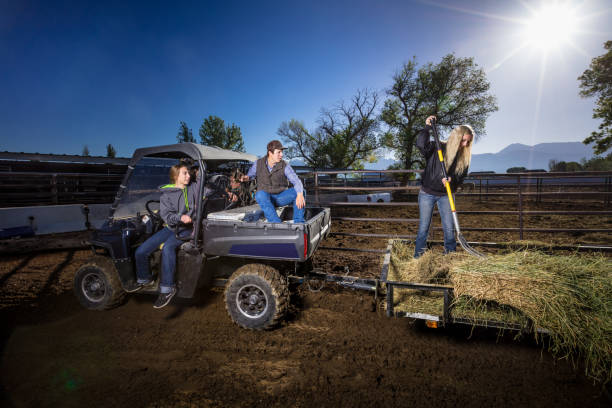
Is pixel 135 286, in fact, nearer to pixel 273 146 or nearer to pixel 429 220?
pixel 273 146

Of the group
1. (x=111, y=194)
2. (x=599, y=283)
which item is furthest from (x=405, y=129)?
(x=599, y=283)

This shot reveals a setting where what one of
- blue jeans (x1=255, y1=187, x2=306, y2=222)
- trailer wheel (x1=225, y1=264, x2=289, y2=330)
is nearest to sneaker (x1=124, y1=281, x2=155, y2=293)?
trailer wheel (x1=225, y1=264, x2=289, y2=330)

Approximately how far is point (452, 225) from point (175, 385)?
331 cm

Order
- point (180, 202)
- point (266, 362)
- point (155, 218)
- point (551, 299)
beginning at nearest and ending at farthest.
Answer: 1. point (551, 299)
2. point (266, 362)
3. point (180, 202)
4. point (155, 218)

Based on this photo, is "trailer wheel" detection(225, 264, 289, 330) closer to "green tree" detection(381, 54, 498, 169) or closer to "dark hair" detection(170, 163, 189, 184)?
"dark hair" detection(170, 163, 189, 184)

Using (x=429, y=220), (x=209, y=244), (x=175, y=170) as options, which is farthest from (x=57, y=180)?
(x=429, y=220)

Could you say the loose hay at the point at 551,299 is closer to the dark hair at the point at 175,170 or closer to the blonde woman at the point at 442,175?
the blonde woman at the point at 442,175

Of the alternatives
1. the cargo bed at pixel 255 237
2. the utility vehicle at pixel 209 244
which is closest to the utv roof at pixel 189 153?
the utility vehicle at pixel 209 244

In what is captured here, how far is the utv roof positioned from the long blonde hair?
2.55 meters

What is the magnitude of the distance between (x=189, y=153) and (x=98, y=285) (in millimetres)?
2006

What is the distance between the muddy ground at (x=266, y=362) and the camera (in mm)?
1955

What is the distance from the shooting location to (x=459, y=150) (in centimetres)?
331

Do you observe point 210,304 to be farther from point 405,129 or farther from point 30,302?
point 405,129

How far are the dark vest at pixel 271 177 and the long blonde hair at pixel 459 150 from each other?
2.03 meters
